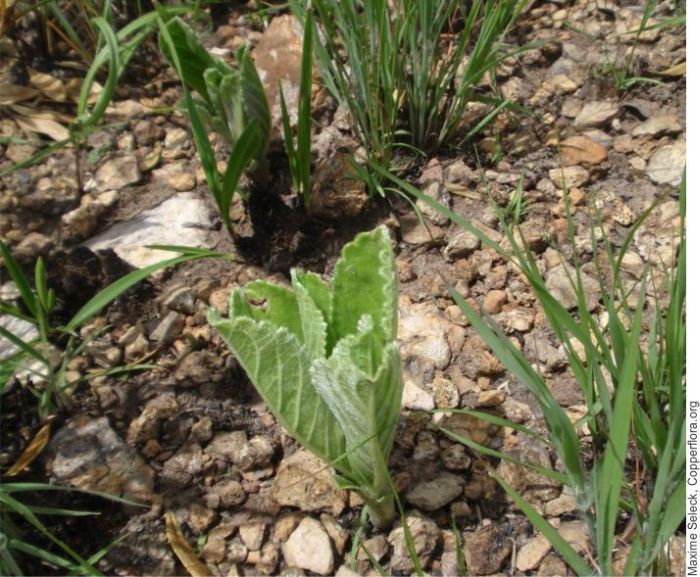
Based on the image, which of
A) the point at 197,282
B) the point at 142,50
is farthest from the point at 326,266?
the point at 142,50

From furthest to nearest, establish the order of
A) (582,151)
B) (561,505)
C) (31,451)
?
(582,151) < (31,451) < (561,505)

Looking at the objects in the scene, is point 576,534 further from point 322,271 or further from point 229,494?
point 322,271

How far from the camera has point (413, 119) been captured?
1812mm

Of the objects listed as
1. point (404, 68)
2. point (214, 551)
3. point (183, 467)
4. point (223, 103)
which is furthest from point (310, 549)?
point (404, 68)

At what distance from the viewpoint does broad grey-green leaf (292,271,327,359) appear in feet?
3.56

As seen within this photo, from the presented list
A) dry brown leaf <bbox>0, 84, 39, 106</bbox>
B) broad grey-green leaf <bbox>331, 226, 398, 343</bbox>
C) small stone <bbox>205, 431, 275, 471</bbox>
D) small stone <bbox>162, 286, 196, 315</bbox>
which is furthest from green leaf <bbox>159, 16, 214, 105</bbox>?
small stone <bbox>205, 431, 275, 471</bbox>

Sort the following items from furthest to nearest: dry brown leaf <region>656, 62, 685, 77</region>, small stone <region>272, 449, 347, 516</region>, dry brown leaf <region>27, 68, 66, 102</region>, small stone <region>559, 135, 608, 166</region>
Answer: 1. dry brown leaf <region>27, 68, 66, 102</region>
2. dry brown leaf <region>656, 62, 685, 77</region>
3. small stone <region>559, 135, 608, 166</region>
4. small stone <region>272, 449, 347, 516</region>

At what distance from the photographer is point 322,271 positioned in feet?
5.70

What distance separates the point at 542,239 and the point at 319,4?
77 cm

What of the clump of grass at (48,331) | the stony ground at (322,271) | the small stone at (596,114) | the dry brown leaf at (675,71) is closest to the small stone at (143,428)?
the stony ground at (322,271)

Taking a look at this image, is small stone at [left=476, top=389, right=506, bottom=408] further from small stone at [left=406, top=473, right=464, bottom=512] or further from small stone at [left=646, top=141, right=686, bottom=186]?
small stone at [left=646, top=141, right=686, bottom=186]

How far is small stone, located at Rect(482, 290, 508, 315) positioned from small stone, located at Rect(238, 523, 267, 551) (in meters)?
0.70

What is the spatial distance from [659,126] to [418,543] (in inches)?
51.0

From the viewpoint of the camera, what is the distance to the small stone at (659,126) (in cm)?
186
